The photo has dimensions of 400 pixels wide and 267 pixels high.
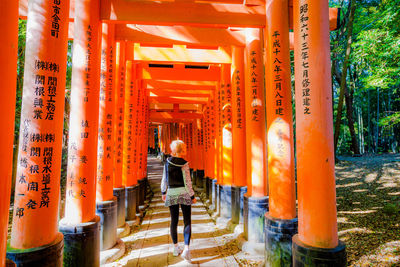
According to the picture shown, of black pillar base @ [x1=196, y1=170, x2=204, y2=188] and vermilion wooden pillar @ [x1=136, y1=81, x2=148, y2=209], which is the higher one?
vermilion wooden pillar @ [x1=136, y1=81, x2=148, y2=209]

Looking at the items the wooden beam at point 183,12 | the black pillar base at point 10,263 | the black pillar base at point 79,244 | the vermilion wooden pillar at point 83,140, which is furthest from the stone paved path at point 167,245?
the wooden beam at point 183,12

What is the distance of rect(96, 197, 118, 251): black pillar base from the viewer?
3811 mm

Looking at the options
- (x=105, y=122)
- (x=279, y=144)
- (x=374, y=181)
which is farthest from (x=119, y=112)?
(x=374, y=181)

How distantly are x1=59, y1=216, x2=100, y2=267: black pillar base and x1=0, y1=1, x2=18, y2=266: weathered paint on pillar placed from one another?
1.29 metres

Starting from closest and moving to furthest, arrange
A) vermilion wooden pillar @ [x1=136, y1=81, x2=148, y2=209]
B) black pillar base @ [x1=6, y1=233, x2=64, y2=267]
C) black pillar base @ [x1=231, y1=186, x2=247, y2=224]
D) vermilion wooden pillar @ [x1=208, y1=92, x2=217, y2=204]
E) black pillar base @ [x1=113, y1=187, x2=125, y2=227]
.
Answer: black pillar base @ [x1=6, y1=233, x2=64, y2=267], black pillar base @ [x1=113, y1=187, x2=125, y2=227], black pillar base @ [x1=231, y1=186, x2=247, y2=224], vermilion wooden pillar @ [x1=136, y1=81, x2=148, y2=209], vermilion wooden pillar @ [x1=208, y1=92, x2=217, y2=204]

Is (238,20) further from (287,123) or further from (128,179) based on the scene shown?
(128,179)

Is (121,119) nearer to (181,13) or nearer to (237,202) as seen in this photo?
(181,13)

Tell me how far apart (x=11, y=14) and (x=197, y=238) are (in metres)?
4.35

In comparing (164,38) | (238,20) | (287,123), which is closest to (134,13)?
(164,38)

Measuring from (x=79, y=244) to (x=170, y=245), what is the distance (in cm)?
172

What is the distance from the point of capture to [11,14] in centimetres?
170

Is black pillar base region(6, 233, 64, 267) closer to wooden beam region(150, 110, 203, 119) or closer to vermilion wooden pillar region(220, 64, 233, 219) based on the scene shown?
vermilion wooden pillar region(220, 64, 233, 219)

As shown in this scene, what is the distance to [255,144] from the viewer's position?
418 centimetres

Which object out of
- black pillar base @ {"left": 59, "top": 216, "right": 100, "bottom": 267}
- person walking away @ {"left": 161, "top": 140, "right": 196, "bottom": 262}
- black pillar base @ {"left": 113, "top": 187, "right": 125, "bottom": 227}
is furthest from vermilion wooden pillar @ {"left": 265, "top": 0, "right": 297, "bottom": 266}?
black pillar base @ {"left": 113, "top": 187, "right": 125, "bottom": 227}
